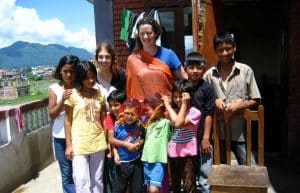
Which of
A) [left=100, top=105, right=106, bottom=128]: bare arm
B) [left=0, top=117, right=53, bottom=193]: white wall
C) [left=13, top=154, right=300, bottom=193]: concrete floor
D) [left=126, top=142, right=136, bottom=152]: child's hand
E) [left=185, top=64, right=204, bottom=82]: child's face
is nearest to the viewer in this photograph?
[left=185, top=64, right=204, bottom=82]: child's face

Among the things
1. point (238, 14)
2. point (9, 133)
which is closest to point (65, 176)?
point (9, 133)

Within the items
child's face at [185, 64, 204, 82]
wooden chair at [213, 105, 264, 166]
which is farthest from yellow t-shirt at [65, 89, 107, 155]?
wooden chair at [213, 105, 264, 166]

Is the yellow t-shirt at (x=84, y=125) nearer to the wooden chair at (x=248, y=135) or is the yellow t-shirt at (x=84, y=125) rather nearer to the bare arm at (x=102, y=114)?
the bare arm at (x=102, y=114)

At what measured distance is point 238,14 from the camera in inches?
325

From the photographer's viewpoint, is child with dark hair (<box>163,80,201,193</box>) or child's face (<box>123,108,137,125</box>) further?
child's face (<box>123,108,137,125</box>)

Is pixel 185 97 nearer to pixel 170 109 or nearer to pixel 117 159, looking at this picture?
pixel 170 109

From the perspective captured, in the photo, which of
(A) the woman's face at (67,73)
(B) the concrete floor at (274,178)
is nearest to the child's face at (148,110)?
(A) the woman's face at (67,73)

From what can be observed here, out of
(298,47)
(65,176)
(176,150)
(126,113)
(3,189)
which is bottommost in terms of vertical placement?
(3,189)

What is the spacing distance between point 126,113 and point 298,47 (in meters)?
3.50

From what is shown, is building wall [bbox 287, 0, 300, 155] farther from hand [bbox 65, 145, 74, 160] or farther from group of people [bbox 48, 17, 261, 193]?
hand [bbox 65, 145, 74, 160]

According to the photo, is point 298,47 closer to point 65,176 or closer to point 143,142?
point 143,142

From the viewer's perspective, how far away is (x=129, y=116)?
338 centimetres

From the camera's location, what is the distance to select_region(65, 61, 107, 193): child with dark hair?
11.5 ft

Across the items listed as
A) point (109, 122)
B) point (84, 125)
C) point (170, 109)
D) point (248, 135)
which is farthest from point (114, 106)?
point (248, 135)
